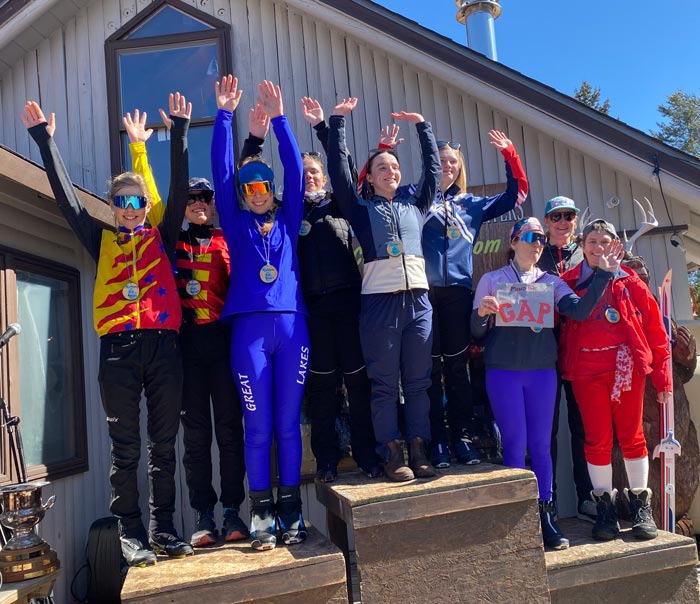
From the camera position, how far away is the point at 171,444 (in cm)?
360

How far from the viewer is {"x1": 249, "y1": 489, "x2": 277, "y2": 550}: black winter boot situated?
3.43 meters

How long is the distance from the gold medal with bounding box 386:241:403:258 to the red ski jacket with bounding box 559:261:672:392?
50.0 inches

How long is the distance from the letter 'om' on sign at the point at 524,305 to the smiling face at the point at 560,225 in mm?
710

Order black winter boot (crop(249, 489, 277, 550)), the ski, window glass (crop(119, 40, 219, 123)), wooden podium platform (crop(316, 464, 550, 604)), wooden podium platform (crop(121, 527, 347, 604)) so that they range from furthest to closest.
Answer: window glass (crop(119, 40, 219, 123))
the ski
black winter boot (crop(249, 489, 277, 550))
wooden podium platform (crop(316, 464, 550, 604))
wooden podium platform (crop(121, 527, 347, 604))

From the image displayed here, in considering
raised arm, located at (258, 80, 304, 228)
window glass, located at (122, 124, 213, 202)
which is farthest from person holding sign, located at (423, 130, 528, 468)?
window glass, located at (122, 124, 213, 202)

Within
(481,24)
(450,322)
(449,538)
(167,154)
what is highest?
(481,24)

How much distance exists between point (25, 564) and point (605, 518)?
3.46m

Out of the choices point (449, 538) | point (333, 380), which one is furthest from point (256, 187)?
point (449, 538)

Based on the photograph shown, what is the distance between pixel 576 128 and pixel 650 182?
0.80m

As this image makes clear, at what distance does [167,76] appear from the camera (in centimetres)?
643

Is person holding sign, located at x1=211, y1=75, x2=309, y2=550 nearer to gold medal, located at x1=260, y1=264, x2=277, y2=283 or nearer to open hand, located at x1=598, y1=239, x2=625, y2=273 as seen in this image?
gold medal, located at x1=260, y1=264, x2=277, y2=283

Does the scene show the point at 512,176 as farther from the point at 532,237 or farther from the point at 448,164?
the point at 532,237

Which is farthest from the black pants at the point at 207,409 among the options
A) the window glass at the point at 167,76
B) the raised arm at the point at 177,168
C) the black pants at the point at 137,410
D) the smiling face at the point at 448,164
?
the window glass at the point at 167,76

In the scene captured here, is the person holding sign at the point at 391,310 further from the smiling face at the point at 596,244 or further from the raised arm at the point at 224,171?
the smiling face at the point at 596,244
